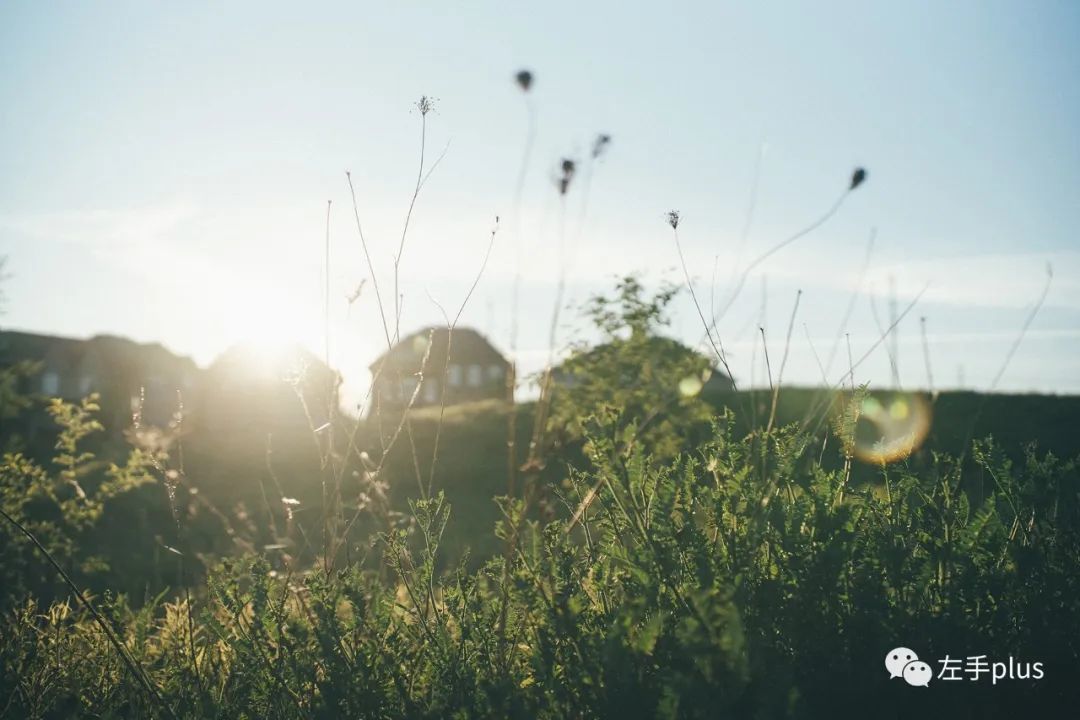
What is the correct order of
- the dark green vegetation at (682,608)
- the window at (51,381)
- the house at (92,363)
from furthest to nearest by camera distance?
the window at (51,381)
the house at (92,363)
the dark green vegetation at (682,608)

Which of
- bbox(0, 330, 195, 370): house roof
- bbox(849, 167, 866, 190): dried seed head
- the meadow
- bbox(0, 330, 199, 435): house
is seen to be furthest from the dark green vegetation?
bbox(0, 330, 195, 370): house roof

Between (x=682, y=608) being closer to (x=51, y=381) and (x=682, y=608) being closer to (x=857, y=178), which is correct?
(x=857, y=178)

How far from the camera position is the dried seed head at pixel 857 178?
2.24 metres

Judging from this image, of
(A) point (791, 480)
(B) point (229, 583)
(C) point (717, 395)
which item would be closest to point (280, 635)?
(B) point (229, 583)

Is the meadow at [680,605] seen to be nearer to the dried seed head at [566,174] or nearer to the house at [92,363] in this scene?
the dried seed head at [566,174]

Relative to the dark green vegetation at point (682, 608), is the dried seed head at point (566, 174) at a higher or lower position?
higher

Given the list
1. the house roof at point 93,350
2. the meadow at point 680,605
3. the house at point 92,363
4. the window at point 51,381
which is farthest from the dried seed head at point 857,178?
the window at point 51,381

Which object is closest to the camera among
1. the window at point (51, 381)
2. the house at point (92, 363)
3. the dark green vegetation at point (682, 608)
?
the dark green vegetation at point (682, 608)

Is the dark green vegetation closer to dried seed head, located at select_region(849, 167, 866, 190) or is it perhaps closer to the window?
dried seed head, located at select_region(849, 167, 866, 190)

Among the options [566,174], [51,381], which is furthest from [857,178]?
[51,381]

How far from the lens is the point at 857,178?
2266mm

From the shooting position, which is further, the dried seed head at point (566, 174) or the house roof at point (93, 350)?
the house roof at point (93, 350)

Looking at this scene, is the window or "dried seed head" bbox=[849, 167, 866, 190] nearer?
"dried seed head" bbox=[849, 167, 866, 190]

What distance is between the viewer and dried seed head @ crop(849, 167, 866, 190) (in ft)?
7.36
